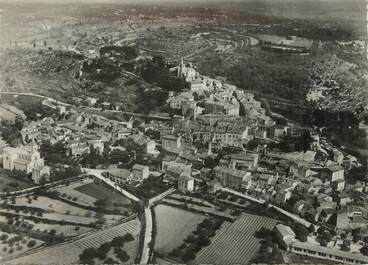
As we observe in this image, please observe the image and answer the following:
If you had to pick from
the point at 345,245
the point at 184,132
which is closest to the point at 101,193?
the point at 184,132

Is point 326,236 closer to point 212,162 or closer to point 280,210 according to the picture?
point 280,210

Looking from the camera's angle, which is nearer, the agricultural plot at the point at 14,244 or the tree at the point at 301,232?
the agricultural plot at the point at 14,244

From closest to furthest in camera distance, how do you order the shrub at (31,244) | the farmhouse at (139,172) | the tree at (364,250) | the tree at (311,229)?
1. the shrub at (31,244)
2. the tree at (364,250)
3. the tree at (311,229)
4. the farmhouse at (139,172)

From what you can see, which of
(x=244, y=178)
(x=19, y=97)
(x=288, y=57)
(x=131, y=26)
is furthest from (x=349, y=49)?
(x=19, y=97)

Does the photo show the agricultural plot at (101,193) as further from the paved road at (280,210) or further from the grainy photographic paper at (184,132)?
the paved road at (280,210)

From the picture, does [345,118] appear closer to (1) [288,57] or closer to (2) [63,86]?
(1) [288,57]

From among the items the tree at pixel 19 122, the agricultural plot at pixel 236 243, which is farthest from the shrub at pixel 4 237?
the tree at pixel 19 122
